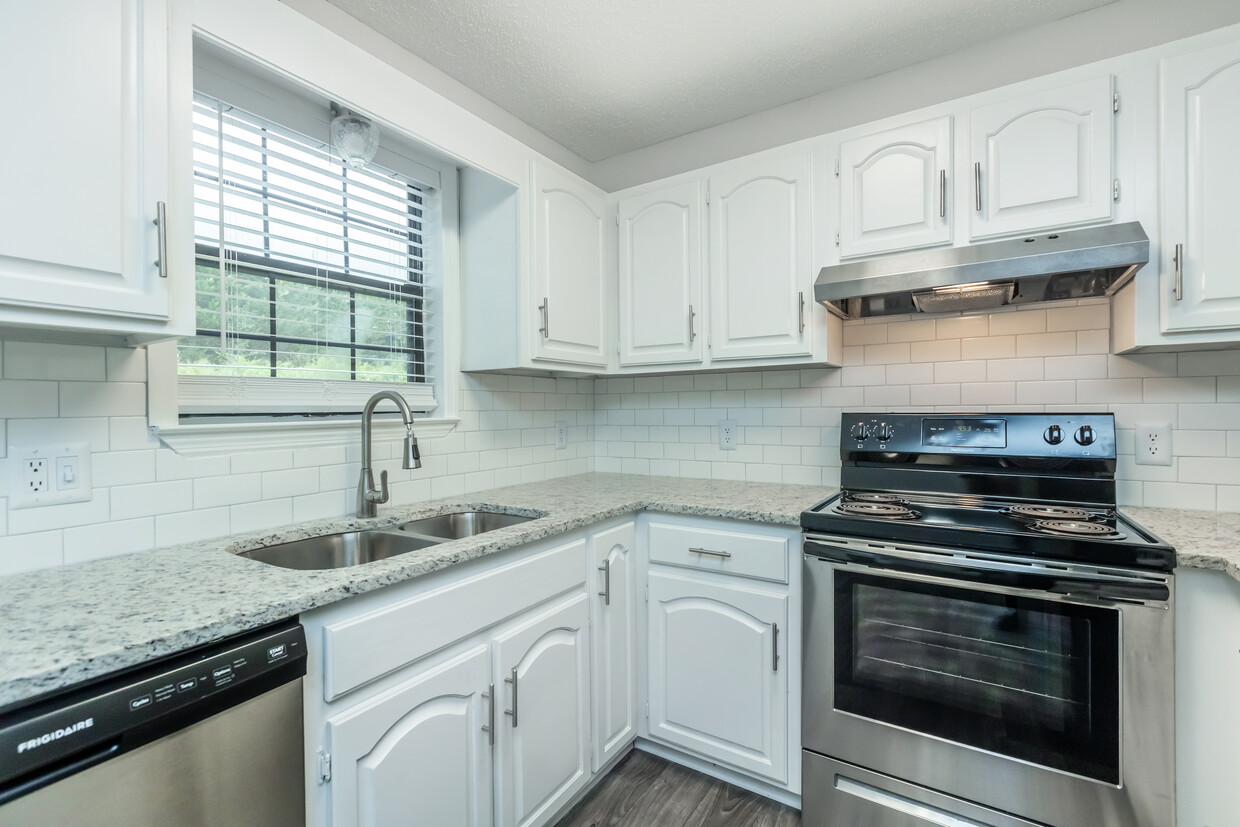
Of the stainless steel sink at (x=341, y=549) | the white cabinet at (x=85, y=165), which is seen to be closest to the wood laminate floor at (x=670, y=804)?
the stainless steel sink at (x=341, y=549)

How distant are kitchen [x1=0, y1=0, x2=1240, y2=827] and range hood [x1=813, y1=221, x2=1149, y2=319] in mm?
74

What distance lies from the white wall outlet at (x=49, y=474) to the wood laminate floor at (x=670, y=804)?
1.53 meters

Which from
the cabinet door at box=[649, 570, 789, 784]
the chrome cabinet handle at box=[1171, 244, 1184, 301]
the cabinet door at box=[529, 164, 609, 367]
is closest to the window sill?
the cabinet door at box=[529, 164, 609, 367]

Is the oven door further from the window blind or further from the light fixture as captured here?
the light fixture

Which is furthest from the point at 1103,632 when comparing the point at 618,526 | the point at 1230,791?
the point at 618,526

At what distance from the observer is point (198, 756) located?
87 cm

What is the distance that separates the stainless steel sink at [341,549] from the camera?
1.48m

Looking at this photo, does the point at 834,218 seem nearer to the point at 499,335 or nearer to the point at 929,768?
the point at 499,335

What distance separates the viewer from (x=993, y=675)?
1431mm

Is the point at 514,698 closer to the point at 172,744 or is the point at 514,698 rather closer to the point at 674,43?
the point at 172,744

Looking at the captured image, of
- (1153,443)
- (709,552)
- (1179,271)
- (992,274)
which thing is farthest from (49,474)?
(1153,443)

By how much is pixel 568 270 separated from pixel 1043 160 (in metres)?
1.53

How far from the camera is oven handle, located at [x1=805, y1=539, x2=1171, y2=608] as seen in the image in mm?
1287

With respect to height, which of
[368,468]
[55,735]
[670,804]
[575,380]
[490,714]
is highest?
[575,380]
